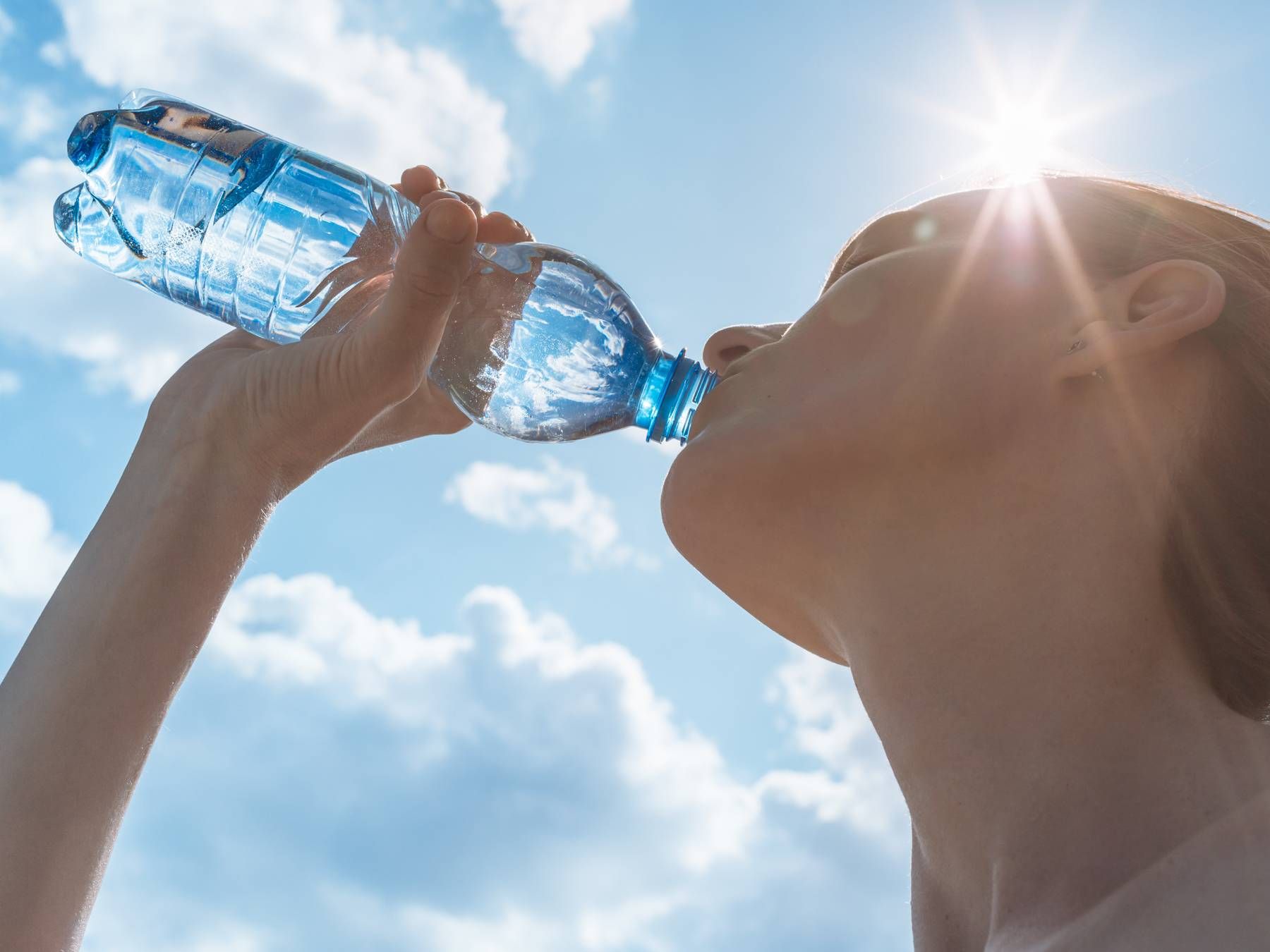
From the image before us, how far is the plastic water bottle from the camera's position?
101 inches

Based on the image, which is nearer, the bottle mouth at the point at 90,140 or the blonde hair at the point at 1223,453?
the blonde hair at the point at 1223,453

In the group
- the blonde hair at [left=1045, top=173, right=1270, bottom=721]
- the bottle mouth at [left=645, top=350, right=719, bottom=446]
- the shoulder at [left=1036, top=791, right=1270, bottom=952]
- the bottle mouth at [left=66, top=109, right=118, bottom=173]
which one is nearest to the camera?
the shoulder at [left=1036, top=791, right=1270, bottom=952]

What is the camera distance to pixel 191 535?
207 cm

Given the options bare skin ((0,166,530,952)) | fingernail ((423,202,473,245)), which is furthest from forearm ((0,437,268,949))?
fingernail ((423,202,473,245))

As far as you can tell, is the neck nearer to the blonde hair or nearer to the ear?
the blonde hair

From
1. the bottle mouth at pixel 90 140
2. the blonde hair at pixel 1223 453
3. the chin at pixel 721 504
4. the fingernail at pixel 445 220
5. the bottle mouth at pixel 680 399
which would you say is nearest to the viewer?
the blonde hair at pixel 1223 453

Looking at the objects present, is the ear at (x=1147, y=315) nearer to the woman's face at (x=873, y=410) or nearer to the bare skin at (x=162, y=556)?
the woman's face at (x=873, y=410)

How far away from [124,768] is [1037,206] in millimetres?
1854

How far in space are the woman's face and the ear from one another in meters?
0.04

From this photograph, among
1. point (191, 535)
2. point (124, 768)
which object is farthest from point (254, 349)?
point (124, 768)

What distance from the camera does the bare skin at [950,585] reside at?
1383 mm

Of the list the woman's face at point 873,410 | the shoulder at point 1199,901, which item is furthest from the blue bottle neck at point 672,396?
the shoulder at point 1199,901

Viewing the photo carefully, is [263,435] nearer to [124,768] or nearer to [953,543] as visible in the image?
[124,768]

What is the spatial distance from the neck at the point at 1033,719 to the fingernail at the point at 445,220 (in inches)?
33.7
